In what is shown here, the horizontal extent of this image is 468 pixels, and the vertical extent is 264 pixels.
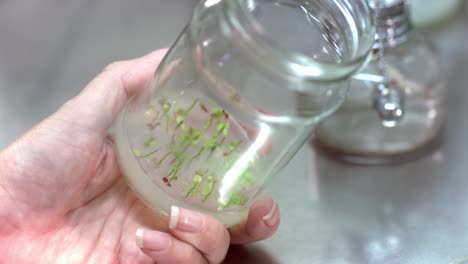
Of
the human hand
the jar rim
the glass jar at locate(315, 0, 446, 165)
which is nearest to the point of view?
the jar rim

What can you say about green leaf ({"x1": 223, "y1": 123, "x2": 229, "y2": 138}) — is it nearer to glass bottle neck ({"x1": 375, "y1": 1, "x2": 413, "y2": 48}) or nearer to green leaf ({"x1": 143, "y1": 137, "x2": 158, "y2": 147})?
green leaf ({"x1": 143, "y1": 137, "x2": 158, "y2": 147})

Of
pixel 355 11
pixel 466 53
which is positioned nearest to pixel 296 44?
pixel 355 11

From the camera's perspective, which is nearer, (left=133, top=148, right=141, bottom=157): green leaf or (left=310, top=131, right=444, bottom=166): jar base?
(left=133, top=148, right=141, bottom=157): green leaf

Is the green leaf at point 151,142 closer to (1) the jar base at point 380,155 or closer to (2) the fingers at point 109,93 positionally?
(2) the fingers at point 109,93

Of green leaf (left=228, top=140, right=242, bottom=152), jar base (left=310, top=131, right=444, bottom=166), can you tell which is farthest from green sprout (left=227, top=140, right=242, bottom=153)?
jar base (left=310, top=131, right=444, bottom=166)

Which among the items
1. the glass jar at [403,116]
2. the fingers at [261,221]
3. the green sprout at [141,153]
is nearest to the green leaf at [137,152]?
the green sprout at [141,153]

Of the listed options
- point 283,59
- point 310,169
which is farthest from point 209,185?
point 310,169
